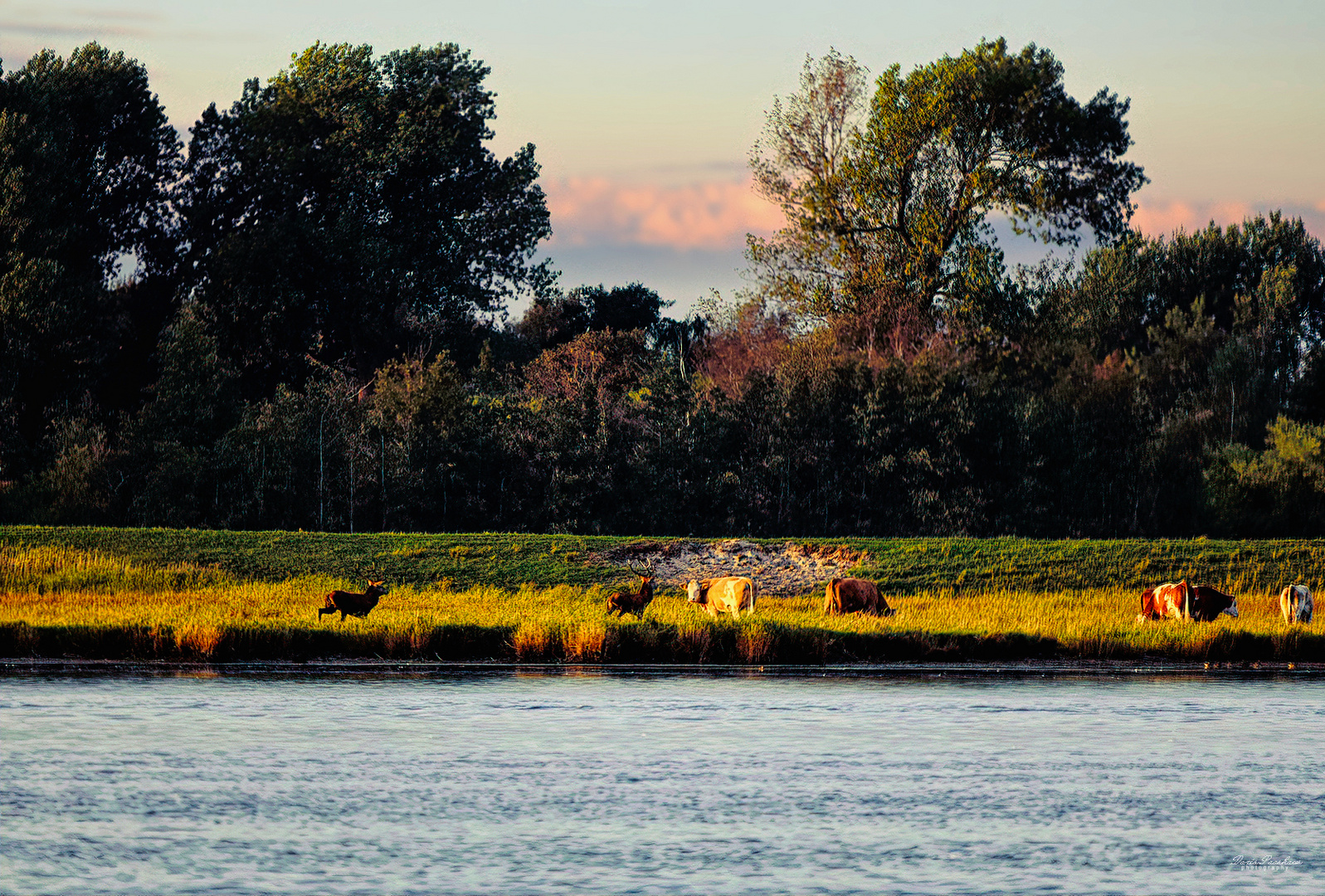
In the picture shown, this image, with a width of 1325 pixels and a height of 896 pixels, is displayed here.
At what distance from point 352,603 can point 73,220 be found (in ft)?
108

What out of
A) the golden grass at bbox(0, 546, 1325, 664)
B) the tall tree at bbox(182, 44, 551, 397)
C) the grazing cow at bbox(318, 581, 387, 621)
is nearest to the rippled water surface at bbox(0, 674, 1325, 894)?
the golden grass at bbox(0, 546, 1325, 664)

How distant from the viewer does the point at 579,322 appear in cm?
8512

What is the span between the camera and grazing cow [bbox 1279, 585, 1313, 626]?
2997 cm

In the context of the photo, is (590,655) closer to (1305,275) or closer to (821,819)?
(821,819)

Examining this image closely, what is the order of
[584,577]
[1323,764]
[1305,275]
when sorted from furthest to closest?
1. [1305,275]
2. [584,577]
3. [1323,764]

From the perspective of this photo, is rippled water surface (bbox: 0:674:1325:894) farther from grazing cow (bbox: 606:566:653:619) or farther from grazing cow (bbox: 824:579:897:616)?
grazing cow (bbox: 824:579:897:616)

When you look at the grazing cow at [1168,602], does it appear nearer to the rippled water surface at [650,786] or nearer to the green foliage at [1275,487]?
the rippled water surface at [650,786]

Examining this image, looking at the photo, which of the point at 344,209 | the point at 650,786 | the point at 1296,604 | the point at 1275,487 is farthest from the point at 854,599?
the point at 344,209

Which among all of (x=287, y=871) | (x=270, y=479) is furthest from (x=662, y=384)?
(x=287, y=871)

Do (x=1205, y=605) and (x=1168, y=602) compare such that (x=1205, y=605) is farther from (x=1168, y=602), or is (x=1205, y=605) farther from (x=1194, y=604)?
(x=1168, y=602)

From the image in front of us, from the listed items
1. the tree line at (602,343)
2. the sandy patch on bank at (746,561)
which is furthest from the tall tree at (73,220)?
the sandy patch on bank at (746,561)

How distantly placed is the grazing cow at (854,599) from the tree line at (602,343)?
18532 millimetres

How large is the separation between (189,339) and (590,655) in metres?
32.2

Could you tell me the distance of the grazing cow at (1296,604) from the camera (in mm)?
29969
